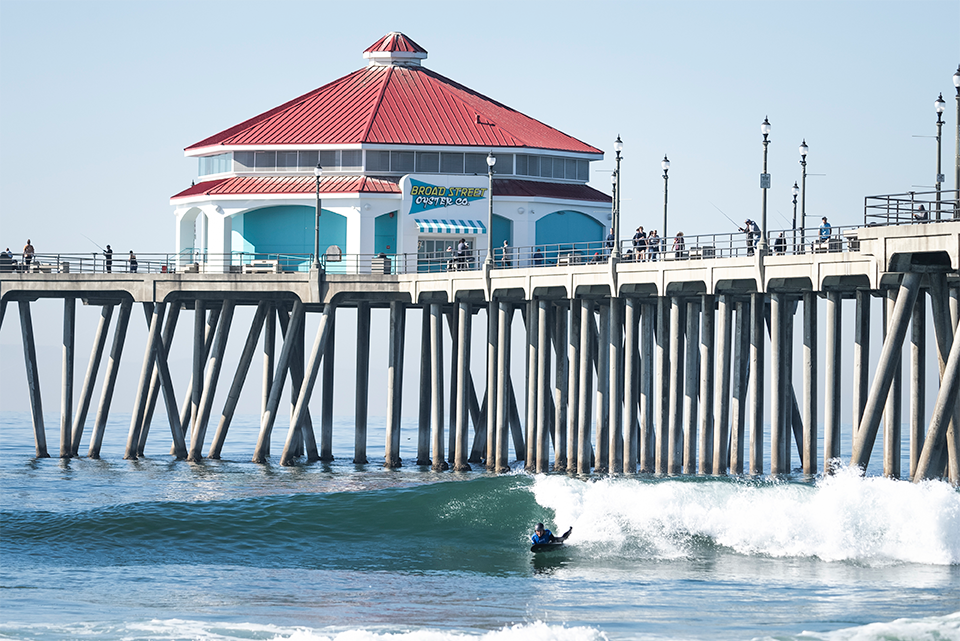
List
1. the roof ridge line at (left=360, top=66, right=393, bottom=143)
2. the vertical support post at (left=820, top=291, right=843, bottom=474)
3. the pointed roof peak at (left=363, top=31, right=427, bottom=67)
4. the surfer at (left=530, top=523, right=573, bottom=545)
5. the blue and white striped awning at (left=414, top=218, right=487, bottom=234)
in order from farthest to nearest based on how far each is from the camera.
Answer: the pointed roof peak at (left=363, top=31, right=427, bottom=67) → the roof ridge line at (left=360, top=66, right=393, bottom=143) → the blue and white striped awning at (left=414, top=218, right=487, bottom=234) → the vertical support post at (left=820, top=291, right=843, bottom=474) → the surfer at (left=530, top=523, right=573, bottom=545)

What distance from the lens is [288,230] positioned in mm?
53031

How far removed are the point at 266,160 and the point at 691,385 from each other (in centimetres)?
2034

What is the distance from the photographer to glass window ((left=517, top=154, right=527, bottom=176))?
54250 millimetres

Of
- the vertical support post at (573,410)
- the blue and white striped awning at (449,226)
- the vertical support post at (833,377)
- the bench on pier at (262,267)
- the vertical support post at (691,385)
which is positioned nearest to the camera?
the vertical support post at (833,377)

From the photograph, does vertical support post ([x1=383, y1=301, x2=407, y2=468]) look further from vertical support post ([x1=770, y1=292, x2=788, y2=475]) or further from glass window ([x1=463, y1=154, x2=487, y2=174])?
vertical support post ([x1=770, y1=292, x2=788, y2=475])

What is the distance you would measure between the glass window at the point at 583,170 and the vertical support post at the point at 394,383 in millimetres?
10669

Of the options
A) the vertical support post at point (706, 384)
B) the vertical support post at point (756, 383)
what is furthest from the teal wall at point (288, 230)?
the vertical support post at point (756, 383)

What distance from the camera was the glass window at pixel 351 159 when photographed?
52.9 m

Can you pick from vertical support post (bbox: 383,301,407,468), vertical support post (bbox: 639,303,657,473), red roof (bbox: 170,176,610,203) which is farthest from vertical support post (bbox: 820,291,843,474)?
red roof (bbox: 170,176,610,203)

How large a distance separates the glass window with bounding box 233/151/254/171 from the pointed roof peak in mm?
8167

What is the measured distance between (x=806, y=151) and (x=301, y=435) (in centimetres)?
1889

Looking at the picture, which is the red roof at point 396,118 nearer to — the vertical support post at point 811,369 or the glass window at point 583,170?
the glass window at point 583,170

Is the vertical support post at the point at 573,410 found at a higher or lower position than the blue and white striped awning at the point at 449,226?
lower

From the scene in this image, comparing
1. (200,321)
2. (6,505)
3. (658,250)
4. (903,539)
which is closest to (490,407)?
(658,250)
